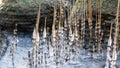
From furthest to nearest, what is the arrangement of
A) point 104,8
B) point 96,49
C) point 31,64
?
point 104,8 < point 96,49 < point 31,64

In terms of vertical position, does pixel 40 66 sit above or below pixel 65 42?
below

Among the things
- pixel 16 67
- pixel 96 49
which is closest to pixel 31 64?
pixel 16 67

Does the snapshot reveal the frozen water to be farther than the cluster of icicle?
Yes

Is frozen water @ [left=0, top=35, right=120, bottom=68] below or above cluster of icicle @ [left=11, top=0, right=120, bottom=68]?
below

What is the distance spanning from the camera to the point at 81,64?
4.30 metres

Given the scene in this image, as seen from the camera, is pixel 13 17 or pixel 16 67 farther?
pixel 13 17

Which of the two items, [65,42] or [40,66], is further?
[65,42]

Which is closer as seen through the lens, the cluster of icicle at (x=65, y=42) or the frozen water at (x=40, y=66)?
the cluster of icicle at (x=65, y=42)

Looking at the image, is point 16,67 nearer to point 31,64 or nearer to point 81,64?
point 31,64

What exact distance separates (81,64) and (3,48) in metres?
1.12

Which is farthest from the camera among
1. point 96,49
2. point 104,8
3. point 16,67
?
point 104,8

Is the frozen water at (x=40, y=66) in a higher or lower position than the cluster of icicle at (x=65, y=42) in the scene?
lower

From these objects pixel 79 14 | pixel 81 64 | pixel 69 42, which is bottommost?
pixel 81 64

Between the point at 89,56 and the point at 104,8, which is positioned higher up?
the point at 104,8
